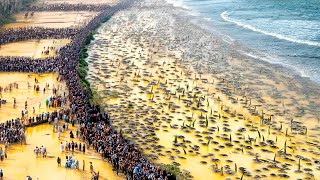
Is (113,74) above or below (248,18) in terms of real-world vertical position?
below

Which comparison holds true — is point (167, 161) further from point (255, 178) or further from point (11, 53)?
point (11, 53)

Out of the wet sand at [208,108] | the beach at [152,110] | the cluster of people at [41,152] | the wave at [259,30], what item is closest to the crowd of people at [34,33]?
the beach at [152,110]

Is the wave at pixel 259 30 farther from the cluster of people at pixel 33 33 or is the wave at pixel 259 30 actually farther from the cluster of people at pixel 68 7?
the cluster of people at pixel 33 33

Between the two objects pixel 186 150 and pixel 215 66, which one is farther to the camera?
pixel 215 66

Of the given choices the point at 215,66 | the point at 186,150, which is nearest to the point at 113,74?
the point at 215,66

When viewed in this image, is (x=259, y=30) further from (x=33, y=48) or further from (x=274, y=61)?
(x=33, y=48)

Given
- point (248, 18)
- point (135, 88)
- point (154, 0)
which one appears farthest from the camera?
point (154, 0)

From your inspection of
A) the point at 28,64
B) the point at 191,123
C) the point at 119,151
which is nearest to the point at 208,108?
the point at 191,123
